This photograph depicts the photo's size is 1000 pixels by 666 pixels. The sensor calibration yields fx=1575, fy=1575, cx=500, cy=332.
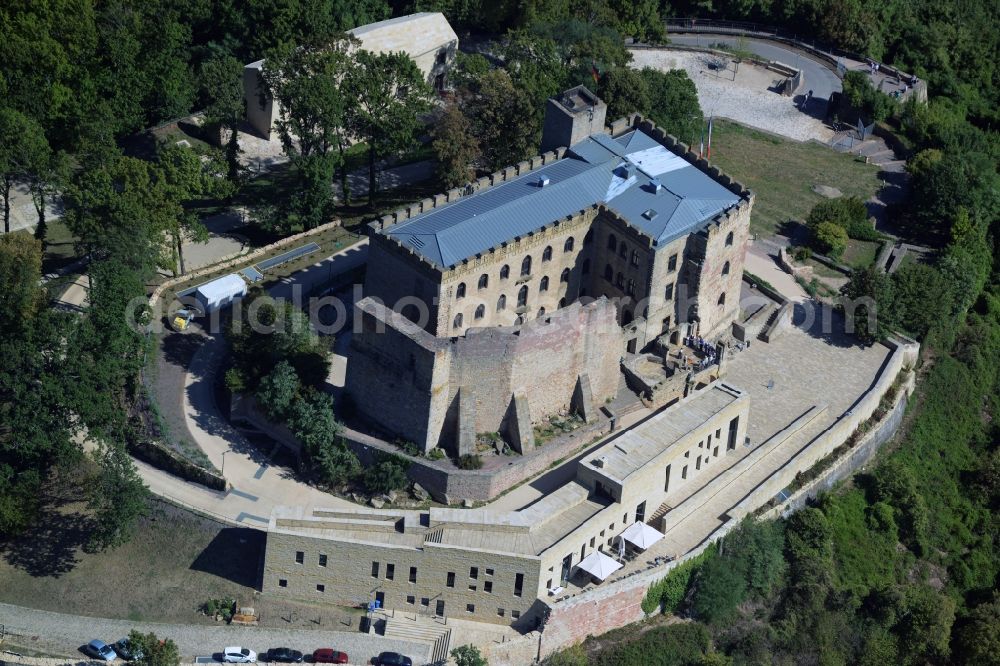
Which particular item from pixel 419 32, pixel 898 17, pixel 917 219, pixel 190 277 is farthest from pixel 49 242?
pixel 898 17

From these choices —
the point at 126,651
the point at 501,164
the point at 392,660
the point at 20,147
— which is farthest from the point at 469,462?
the point at 20,147

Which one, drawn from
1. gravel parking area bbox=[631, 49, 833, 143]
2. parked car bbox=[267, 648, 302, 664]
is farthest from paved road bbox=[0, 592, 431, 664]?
gravel parking area bbox=[631, 49, 833, 143]

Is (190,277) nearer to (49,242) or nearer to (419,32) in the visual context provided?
(49,242)

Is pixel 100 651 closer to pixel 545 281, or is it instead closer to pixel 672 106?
pixel 545 281

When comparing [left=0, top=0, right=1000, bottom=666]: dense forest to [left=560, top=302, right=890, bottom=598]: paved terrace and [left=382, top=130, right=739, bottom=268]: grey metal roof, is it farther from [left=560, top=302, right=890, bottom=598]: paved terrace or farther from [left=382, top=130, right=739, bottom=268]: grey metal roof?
[left=382, top=130, right=739, bottom=268]: grey metal roof

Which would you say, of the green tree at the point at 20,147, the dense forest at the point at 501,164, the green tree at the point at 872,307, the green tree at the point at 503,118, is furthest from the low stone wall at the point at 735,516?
the green tree at the point at 20,147

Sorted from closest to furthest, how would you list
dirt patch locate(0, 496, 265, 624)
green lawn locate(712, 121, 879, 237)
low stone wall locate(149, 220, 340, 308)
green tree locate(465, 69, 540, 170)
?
dirt patch locate(0, 496, 265, 624)
low stone wall locate(149, 220, 340, 308)
green tree locate(465, 69, 540, 170)
green lawn locate(712, 121, 879, 237)
